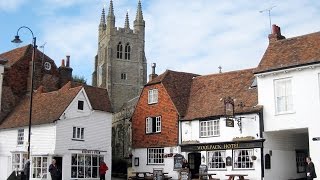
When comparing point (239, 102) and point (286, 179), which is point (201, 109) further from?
point (286, 179)

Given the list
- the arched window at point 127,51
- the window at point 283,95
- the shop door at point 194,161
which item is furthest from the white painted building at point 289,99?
the arched window at point 127,51

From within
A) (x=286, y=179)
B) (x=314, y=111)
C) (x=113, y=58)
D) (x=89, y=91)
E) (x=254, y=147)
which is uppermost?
(x=113, y=58)

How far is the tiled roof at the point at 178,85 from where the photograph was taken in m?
36.7

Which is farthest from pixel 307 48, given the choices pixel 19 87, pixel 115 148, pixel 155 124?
pixel 115 148

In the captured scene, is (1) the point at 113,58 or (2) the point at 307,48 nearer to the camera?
(2) the point at 307,48

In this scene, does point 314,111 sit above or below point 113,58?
below

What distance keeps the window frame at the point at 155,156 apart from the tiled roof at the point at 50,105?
4.89 meters

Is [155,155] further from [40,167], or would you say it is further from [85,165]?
[40,167]

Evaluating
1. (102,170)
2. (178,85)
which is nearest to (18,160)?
(102,170)

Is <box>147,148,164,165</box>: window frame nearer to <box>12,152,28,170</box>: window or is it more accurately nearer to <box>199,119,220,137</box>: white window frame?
<box>199,119,220,137</box>: white window frame

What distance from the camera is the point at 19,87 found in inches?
1635

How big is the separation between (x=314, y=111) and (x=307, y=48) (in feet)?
14.1

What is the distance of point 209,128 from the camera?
111 ft

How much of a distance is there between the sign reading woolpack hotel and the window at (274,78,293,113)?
2558 mm
